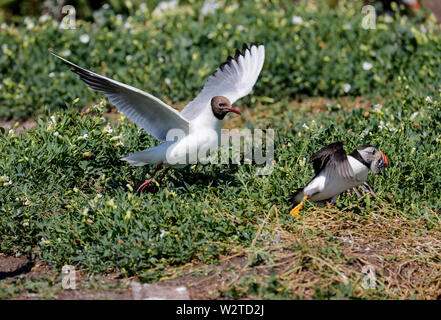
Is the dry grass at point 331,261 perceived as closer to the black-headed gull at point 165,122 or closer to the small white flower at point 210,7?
the black-headed gull at point 165,122

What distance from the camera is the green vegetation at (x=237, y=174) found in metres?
4.00

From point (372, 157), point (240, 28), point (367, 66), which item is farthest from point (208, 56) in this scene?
point (372, 157)

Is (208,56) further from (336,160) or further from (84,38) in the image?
A: (336,160)

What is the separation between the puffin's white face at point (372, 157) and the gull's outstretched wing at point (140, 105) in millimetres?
1277

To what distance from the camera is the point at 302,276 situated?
381 centimetres

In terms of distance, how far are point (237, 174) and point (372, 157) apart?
1030 millimetres

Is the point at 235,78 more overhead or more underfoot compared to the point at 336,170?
more overhead

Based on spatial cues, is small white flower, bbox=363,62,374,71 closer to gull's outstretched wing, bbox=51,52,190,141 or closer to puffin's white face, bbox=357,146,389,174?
puffin's white face, bbox=357,146,389,174

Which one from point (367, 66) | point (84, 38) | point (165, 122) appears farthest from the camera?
point (84, 38)

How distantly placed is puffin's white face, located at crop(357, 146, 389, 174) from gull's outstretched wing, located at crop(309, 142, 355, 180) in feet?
0.86

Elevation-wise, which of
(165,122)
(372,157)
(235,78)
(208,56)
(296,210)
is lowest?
(296,210)

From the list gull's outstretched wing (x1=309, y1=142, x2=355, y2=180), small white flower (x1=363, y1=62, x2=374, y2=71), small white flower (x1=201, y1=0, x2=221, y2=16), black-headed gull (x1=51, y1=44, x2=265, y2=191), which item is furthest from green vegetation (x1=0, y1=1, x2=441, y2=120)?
gull's outstretched wing (x1=309, y1=142, x2=355, y2=180)

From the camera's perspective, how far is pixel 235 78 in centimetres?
Answer: 541
